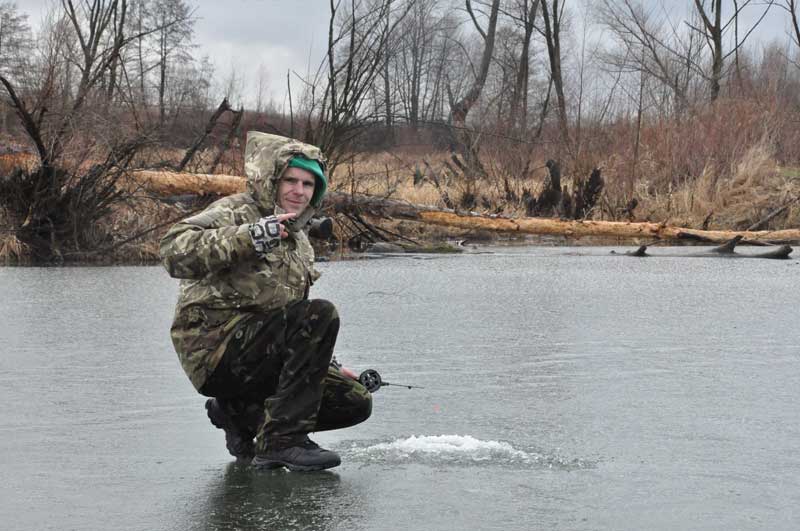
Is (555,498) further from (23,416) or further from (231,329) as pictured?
(23,416)

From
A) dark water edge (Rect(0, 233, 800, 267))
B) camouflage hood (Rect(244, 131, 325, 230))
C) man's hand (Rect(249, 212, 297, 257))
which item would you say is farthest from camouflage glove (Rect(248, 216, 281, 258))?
dark water edge (Rect(0, 233, 800, 267))

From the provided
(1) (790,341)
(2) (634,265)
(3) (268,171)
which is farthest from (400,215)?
(3) (268,171)

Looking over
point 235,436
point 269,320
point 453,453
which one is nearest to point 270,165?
point 269,320

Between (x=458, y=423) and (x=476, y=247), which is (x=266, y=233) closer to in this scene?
(x=458, y=423)

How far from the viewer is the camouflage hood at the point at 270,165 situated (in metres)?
3.55

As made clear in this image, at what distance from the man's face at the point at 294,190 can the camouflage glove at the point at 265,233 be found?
0.26 metres

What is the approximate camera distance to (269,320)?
350 cm

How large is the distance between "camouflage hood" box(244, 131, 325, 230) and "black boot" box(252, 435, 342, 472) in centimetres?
65

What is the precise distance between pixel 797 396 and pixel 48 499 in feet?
9.93

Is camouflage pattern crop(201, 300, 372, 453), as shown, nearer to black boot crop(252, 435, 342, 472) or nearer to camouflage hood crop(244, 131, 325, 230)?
black boot crop(252, 435, 342, 472)

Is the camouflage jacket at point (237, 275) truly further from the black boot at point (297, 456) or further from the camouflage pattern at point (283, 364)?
the black boot at point (297, 456)

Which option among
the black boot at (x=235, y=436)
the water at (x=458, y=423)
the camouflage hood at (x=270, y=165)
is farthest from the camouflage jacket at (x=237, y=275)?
the water at (x=458, y=423)

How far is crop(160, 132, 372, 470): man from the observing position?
138 inches

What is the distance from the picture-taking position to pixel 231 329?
352 centimetres
